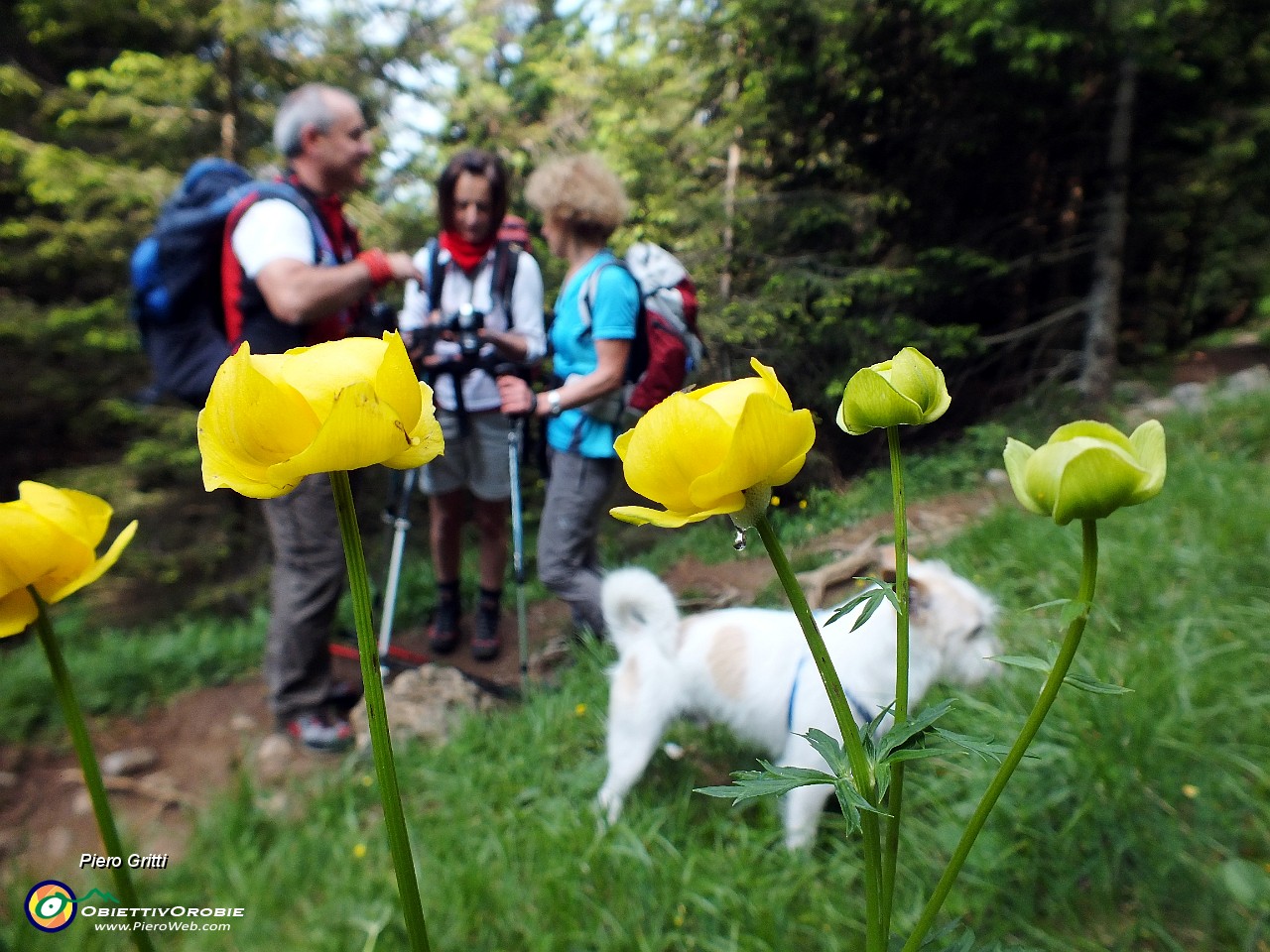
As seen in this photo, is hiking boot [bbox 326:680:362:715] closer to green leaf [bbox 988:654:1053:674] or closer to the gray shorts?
the gray shorts

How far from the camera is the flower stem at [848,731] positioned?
0.37m

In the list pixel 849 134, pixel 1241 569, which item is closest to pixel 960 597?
pixel 1241 569

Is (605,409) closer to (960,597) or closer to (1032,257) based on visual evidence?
(960,597)

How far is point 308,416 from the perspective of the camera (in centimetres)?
38

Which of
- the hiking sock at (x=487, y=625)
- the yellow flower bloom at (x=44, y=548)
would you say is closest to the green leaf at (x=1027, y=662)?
the yellow flower bloom at (x=44, y=548)

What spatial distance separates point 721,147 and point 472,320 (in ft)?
7.64

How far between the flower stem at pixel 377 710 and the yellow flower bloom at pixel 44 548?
0.18 meters

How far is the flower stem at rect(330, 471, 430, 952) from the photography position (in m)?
0.33

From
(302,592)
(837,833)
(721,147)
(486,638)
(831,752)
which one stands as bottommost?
(486,638)

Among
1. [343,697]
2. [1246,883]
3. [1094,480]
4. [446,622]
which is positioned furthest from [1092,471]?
[446,622]

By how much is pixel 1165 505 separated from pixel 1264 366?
5998 millimetres

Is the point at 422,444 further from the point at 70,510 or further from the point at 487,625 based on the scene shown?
the point at 487,625

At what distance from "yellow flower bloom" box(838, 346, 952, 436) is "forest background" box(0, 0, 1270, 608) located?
9.41ft

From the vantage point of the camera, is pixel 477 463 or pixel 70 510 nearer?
pixel 70 510
